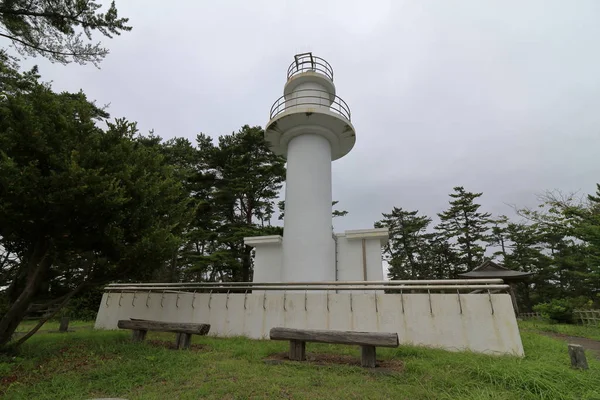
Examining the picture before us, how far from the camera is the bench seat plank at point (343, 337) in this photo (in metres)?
4.57

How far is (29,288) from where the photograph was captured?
571 centimetres

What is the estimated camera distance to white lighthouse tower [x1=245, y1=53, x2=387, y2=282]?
30.3 ft

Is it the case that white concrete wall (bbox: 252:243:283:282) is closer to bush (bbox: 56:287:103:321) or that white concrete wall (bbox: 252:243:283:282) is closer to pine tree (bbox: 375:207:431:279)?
bush (bbox: 56:287:103:321)

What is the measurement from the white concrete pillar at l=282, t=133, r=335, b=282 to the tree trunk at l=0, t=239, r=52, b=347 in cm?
590

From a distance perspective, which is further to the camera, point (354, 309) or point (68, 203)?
point (354, 309)

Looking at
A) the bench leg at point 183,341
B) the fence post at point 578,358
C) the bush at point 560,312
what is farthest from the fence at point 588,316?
the bench leg at point 183,341

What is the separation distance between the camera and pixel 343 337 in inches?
190

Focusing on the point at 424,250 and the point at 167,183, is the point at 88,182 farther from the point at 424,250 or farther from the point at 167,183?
the point at 424,250

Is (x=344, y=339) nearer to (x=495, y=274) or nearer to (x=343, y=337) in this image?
(x=343, y=337)

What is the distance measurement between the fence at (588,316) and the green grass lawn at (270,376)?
11707 millimetres

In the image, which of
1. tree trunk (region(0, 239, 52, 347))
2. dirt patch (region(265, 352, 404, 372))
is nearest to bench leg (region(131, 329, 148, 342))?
tree trunk (region(0, 239, 52, 347))

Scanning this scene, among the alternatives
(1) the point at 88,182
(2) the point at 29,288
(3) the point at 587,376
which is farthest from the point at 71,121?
(3) the point at 587,376

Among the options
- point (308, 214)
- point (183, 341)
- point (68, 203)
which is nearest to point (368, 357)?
point (183, 341)

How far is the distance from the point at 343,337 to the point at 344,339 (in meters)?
0.03
